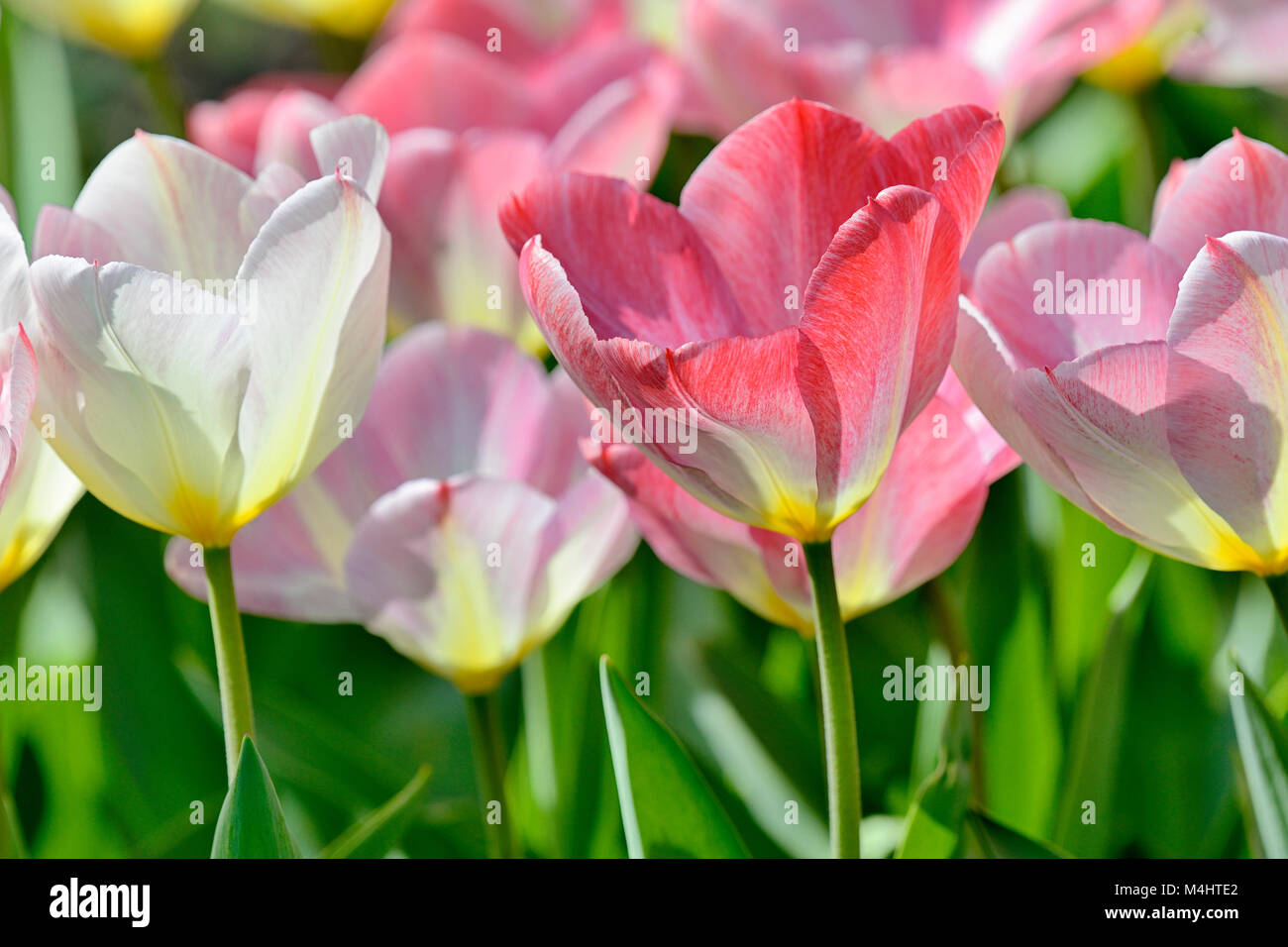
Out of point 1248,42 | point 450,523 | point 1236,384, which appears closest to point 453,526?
point 450,523

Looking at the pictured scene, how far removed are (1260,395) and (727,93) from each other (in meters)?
0.32

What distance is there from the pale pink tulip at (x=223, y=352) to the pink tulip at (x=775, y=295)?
4 centimetres

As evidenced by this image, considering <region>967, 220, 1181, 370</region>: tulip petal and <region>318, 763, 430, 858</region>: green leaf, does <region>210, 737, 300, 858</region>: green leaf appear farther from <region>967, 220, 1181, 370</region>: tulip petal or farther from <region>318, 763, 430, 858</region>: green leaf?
<region>967, 220, 1181, 370</region>: tulip petal

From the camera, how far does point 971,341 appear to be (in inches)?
12.2

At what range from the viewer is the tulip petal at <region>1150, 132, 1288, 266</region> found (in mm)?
332

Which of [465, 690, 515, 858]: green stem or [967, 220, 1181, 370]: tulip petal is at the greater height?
[967, 220, 1181, 370]: tulip petal

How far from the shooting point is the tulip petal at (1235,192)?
33 cm

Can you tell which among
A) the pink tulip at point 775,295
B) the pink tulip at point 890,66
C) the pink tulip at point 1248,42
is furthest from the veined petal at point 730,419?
the pink tulip at point 1248,42

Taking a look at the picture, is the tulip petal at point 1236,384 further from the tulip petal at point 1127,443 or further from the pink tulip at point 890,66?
the pink tulip at point 890,66

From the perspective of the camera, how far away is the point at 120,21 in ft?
2.39

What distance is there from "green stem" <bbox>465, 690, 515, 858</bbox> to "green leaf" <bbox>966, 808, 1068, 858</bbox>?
14 centimetres

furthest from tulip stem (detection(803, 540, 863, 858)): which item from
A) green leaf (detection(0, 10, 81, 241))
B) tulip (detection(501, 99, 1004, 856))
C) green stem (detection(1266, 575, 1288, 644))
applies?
green leaf (detection(0, 10, 81, 241))

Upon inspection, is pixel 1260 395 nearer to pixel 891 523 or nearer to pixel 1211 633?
pixel 891 523

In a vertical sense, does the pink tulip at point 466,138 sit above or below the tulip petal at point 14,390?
above
